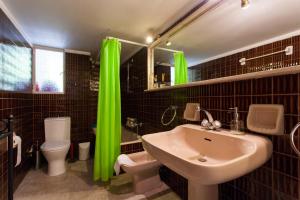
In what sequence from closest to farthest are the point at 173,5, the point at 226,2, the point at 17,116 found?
the point at 226,2 < the point at 173,5 < the point at 17,116

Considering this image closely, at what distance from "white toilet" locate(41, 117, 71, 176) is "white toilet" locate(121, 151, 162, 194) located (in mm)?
1104

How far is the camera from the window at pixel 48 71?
2543 mm

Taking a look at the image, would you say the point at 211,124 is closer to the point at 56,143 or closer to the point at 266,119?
the point at 266,119

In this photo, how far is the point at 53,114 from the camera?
2570 millimetres

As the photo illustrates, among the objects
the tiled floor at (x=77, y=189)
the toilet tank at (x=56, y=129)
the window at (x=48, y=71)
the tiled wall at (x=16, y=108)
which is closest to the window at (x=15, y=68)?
the tiled wall at (x=16, y=108)

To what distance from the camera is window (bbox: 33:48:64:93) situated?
2.54 metres

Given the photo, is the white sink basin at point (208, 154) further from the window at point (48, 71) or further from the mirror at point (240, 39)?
the window at point (48, 71)

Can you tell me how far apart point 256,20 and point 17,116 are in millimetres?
2577

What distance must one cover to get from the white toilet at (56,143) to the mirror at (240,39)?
6.66 ft

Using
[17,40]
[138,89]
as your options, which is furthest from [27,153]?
[138,89]

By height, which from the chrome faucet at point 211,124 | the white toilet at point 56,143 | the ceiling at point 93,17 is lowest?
the white toilet at point 56,143

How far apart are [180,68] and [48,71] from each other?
247 centimetres

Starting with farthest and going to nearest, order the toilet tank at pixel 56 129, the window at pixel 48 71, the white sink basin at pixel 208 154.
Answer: the window at pixel 48 71
the toilet tank at pixel 56 129
the white sink basin at pixel 208 154

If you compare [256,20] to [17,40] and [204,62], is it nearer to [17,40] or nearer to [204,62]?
[204,62]
